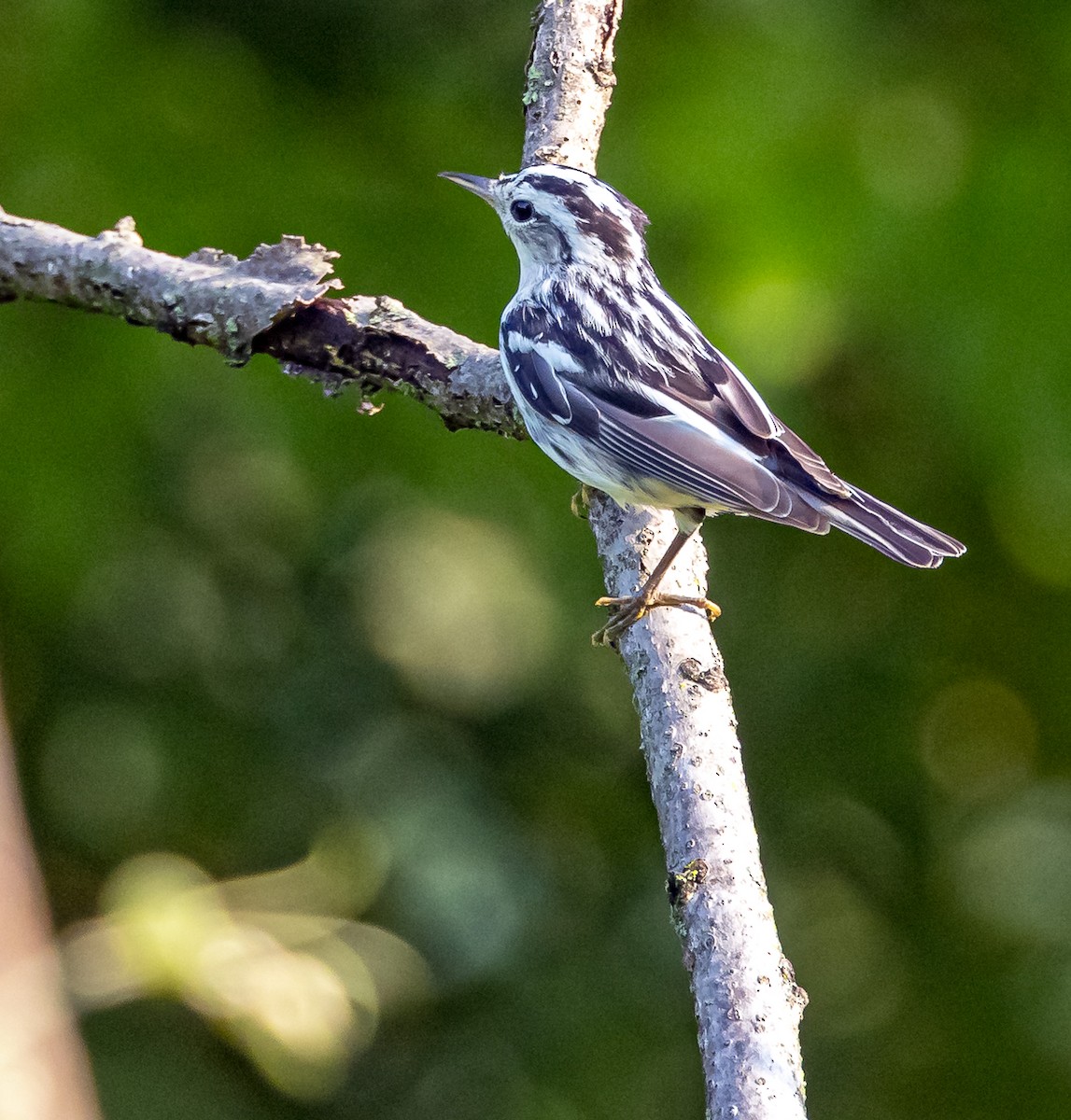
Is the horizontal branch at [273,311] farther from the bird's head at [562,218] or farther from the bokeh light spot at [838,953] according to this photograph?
the bokeh light spot at [838,953]

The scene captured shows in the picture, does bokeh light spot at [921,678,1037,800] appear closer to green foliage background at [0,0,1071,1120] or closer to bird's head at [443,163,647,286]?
green foliage background at [0,0,1071,1120]

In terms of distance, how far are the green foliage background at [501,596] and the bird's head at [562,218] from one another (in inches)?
7.5

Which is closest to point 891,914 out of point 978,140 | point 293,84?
point 978,140

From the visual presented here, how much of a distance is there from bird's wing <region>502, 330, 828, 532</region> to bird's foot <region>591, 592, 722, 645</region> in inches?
9.9

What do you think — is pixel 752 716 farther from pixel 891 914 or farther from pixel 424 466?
pixel 424 466

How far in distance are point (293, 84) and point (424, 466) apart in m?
1.21

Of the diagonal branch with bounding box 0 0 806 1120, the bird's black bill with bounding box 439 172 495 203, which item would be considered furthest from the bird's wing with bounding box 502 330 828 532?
the bird's black bill with bounding box 439 172 495 203

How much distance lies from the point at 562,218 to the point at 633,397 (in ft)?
1.78

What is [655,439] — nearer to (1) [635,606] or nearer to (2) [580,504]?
(1) [635,606]

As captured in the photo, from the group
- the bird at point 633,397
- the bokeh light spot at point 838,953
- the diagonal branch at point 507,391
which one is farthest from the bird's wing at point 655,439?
the bokeh light spot at point 838,953

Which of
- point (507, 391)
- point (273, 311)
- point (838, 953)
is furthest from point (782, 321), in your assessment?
point (838, 953)

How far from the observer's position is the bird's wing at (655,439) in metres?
3.31

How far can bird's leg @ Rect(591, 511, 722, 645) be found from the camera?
3150 mm

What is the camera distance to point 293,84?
446 centimetres
